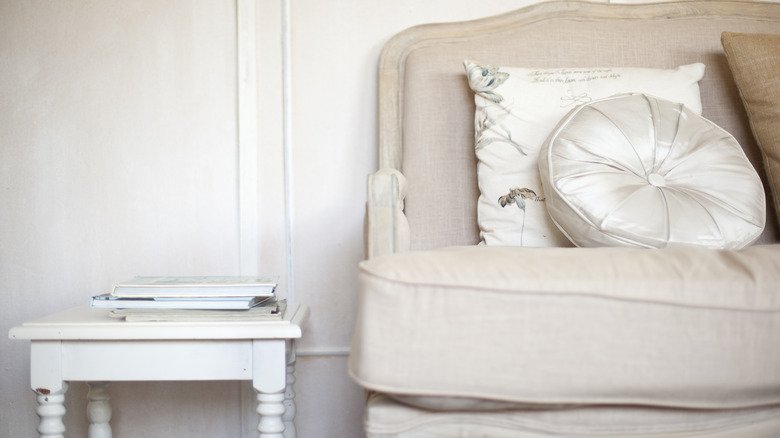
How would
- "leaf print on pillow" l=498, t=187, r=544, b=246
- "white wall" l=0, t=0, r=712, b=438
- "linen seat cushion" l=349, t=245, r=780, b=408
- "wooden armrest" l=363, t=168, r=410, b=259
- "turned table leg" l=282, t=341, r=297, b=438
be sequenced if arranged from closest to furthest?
"linen seat cushion" l=349, t=245, r=780, b=408
"wooden armrest" l=363, t=168, r=410, b=259
"leaf print on pillow" l=498, t=187, r=544, b=246
"turned table leg" l=282, t=341, r=297, b=438
"white wall" l=0, t=0, r=712, b=438

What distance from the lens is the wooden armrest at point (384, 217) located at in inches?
36.9

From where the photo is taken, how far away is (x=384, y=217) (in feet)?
3.10

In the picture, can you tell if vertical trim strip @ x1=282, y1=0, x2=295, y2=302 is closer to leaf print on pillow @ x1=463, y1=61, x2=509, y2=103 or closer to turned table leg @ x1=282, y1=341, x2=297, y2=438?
turned table leg @ x1=282, y1=341, x2=297, y2=438

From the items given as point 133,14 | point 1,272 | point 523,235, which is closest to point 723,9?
point 523,235

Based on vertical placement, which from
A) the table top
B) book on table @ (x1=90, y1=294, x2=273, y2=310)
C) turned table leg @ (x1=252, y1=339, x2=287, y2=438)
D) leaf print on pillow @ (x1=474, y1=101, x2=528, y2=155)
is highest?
leaf print on pillow @ (x1=474, y1=101, x2=528, y2=155)

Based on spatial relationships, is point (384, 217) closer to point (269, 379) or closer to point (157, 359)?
point (269, 379)

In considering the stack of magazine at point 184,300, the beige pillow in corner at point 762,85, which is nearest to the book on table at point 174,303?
the stack of magazine at point 184,300

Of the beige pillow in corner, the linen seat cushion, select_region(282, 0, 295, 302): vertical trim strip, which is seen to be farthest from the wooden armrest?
the beige pillow in corner

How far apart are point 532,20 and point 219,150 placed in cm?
79

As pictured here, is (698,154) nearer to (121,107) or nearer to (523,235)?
(523,235)

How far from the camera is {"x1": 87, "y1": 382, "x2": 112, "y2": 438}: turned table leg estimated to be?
128 centimetres

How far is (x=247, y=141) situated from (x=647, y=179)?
900 millimetres

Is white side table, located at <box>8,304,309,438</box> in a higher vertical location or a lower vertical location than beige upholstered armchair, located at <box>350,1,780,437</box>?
lower

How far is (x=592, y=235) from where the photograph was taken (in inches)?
40.4
